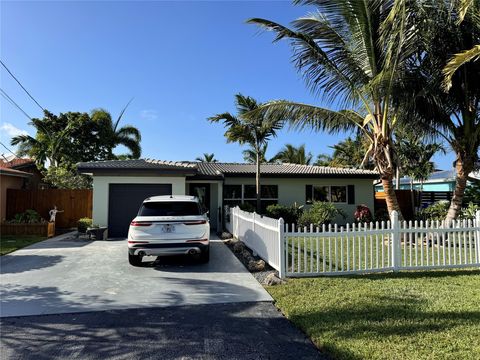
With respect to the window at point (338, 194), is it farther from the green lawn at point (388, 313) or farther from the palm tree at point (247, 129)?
the green lawn at point (388, 313)

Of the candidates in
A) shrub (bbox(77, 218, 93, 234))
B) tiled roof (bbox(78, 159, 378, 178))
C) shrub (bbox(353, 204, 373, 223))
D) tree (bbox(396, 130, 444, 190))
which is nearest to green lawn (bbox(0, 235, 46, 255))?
shrub (bbox(77, 218, 93, 234))

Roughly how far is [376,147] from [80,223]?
1118 cm

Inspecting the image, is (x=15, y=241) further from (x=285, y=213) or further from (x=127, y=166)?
(x=285, y=213)

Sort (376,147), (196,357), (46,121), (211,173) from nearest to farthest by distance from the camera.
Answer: (196,357) < (376,147) < (211,173) < (46,121)

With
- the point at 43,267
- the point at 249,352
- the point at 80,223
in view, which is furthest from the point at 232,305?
the point at 80,223

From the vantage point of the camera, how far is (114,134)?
1091 inches

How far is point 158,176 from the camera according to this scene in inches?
560


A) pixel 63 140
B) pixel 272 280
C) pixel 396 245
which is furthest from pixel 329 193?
pixel 63 140

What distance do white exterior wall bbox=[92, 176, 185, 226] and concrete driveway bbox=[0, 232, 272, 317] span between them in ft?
11.5

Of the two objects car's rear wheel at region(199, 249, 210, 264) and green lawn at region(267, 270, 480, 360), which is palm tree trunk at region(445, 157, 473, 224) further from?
car's rear wheel at region(199, 249, 210, 264)

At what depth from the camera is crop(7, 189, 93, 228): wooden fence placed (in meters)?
16.6

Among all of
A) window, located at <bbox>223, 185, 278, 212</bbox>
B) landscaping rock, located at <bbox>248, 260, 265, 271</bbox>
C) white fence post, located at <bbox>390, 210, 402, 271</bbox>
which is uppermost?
window, located at <bbox>223, 185, 278, 212</bbox>

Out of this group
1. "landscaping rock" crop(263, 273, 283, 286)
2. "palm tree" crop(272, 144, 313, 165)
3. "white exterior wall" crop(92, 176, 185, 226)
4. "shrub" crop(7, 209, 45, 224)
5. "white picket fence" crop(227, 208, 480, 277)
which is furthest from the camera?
"palm tree" crop(272, 144, 313, 165)

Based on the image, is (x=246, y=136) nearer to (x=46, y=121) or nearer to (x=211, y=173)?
(x=211, y=173)
